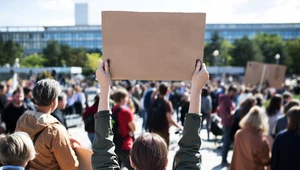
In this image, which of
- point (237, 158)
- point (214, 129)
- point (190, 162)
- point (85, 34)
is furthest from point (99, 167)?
point (85, 34)

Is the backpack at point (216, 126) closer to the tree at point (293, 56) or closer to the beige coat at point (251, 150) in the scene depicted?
the beige coat at point (251, 150)

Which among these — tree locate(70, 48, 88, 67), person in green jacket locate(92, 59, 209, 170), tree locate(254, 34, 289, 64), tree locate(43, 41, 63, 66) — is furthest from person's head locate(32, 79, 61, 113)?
tree locate(43, 41, 63, 66)

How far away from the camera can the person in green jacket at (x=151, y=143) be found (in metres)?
1.81

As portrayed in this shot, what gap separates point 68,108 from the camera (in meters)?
14.8

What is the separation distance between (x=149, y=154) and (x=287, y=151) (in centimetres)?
253

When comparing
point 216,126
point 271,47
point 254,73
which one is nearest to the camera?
point 216,126

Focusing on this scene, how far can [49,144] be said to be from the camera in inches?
101

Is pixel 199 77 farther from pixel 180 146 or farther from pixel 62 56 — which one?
pixel 62 56

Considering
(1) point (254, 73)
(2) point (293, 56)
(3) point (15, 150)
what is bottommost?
(2) point (293, 56)

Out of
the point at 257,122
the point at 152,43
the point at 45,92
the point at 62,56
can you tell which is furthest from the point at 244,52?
the point at 152,43

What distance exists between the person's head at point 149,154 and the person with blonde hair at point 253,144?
2.76 metres

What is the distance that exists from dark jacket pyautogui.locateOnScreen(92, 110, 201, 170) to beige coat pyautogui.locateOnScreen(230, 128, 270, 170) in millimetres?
2637

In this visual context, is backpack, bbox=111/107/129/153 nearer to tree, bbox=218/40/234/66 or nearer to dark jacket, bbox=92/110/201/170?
dark jacket, bbox=92/110/201/170

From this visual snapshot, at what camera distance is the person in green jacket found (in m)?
1.81
